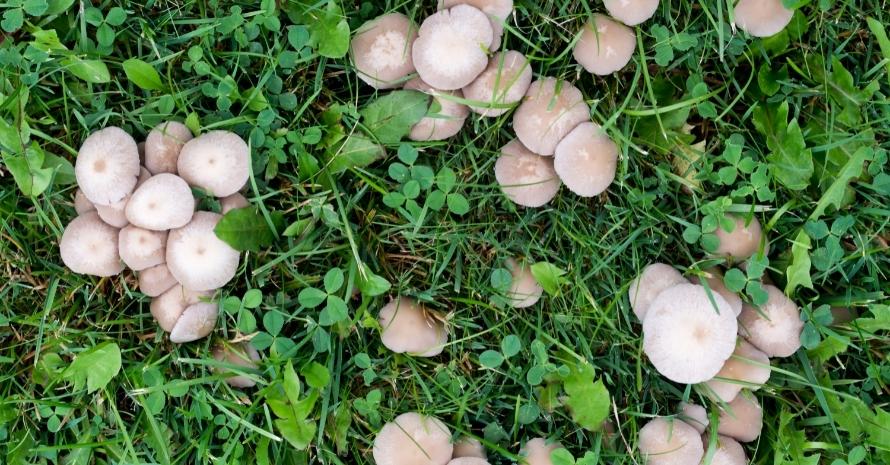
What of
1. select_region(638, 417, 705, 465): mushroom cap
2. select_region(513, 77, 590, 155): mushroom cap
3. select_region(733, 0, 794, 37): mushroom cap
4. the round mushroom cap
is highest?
select_region(733, 0, 794, 37): mushroom cap

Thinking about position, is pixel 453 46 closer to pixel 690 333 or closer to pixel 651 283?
pixel 651 283

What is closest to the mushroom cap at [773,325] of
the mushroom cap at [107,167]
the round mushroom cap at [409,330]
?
the round mushroom cap at [409,330]

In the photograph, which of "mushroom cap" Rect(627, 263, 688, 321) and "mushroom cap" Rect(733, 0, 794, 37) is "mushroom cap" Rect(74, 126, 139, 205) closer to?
"mushroom cap" Rect(627, 263, 688, 321)

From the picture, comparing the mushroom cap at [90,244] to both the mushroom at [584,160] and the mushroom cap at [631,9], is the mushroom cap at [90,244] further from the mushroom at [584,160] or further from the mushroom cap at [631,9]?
the mushroom cap at [631,9]

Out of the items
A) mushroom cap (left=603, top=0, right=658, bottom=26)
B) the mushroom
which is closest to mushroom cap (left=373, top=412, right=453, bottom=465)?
the mushroom

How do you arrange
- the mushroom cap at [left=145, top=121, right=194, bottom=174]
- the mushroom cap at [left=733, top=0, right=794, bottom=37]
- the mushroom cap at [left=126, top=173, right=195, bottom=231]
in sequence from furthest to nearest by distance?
the mushroom cap at [left=733, top=0, right=794, bottom=37]
the mushroom cap at [left=145, top=121, right=194, bottom=174]
the mushroom cap at [left=126, top=173, right=195, bottom=231]

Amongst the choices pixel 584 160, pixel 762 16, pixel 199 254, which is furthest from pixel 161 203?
pixel 762 16
